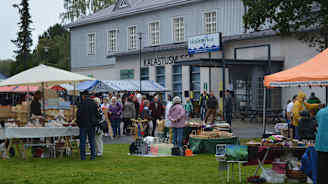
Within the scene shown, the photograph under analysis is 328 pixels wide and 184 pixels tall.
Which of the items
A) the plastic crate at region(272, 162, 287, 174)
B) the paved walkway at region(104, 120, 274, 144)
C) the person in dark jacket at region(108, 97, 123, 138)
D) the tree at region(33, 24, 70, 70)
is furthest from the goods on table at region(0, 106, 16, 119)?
the tree at region(33, 24, 70, 70)

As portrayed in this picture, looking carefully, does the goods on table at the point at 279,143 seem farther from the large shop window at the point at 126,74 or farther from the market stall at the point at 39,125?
the large shop window at the point at 126,74

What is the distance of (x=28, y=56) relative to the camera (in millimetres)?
73125

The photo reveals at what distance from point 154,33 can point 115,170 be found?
94.3 ft

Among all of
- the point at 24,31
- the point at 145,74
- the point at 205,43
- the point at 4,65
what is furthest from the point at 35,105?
the point at 4,65

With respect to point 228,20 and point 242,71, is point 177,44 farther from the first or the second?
point 242,71

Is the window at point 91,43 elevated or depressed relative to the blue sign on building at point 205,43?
elevated

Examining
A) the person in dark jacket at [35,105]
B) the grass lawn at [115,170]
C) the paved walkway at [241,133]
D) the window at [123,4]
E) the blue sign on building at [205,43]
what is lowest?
the grass lawn at [115,170]

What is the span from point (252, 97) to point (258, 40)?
358 centimetres

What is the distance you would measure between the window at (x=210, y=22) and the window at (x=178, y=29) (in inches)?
95.5

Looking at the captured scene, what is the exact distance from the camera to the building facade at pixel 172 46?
31500 mm

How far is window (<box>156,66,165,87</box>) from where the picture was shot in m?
39.5

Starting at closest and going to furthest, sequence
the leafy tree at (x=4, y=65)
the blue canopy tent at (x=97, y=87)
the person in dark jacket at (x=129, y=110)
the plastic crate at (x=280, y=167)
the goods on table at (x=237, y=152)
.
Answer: the goods on table at (x=237, y=152) → the plastic crate at (x=280, y=167) → the person in dark jacket at (x=129, y=110) → the blue canopy tent at (x=97, y=87) → the leafy tree at (x=4, y=65)

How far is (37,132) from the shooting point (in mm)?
14750

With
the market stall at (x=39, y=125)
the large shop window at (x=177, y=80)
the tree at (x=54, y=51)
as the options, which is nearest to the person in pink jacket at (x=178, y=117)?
the market stall at (x=39, y=125)
